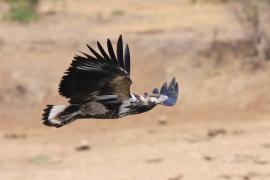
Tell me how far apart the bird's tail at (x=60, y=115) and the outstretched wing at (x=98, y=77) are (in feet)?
0.42

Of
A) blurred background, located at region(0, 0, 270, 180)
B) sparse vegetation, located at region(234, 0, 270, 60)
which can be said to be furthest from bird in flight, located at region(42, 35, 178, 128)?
sparse vegetation, located at region(234, 0, 270, 60)

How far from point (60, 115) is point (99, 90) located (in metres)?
0.40

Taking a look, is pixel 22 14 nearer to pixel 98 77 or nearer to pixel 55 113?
pixel 55 113

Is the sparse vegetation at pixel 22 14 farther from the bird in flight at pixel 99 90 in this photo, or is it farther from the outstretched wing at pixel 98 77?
the outstretched wing at pixel 98 77

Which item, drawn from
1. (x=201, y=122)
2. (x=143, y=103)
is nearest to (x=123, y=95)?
(x=143, y=103)

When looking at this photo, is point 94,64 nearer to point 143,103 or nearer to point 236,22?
point 143,103

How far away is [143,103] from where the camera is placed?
6.75 meters

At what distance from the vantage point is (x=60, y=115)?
676 cm

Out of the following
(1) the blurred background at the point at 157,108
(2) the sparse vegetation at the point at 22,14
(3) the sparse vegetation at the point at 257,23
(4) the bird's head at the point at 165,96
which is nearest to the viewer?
(4) the bird's head at the point at 165,96

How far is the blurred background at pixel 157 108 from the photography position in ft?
39.1

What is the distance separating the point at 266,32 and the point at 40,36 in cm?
435

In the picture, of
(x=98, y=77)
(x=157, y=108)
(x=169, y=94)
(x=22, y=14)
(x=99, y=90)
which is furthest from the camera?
(x=22, y=14)

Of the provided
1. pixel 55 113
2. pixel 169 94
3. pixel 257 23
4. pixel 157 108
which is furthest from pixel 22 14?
pixel 55 113

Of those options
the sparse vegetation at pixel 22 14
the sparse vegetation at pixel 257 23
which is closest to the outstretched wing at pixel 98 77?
the sparse vegetation at pixel 257 23
